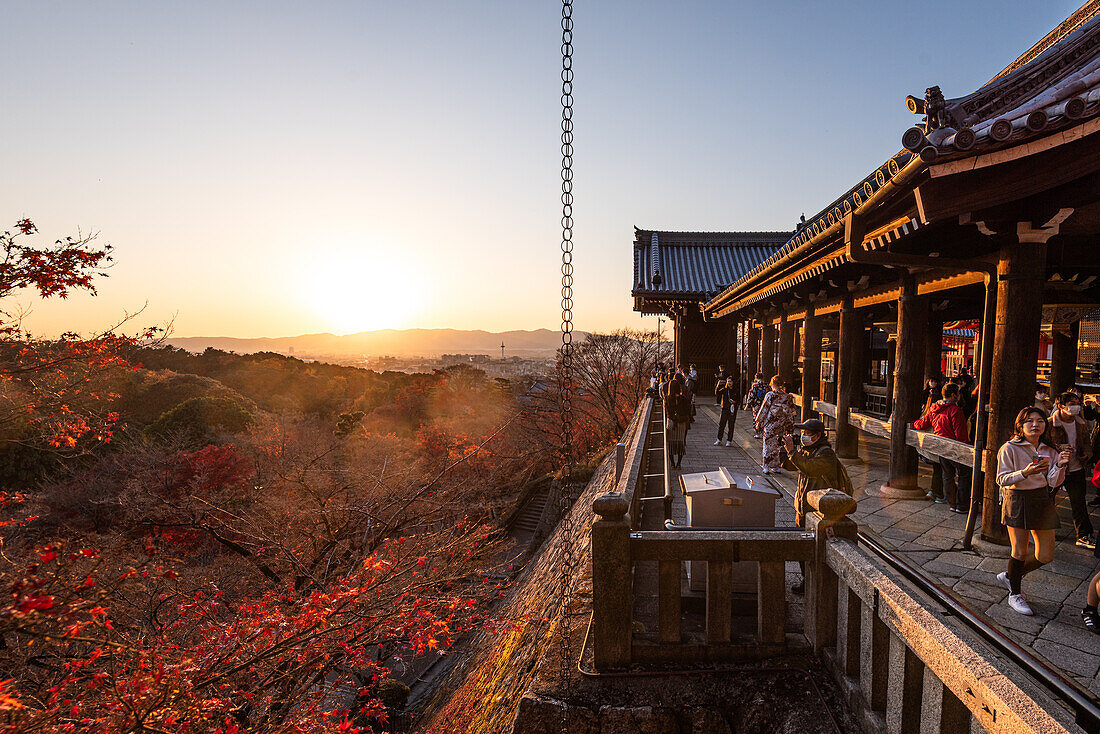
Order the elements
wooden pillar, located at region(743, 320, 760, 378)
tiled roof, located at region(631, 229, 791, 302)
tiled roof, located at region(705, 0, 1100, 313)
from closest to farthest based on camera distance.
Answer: tiled roof, located at region(705, 0, 1100, 313) → wooden pillar, located at region(743, 320, 760, 378) → tiled roof, located at region(631, 229, 791, 302)

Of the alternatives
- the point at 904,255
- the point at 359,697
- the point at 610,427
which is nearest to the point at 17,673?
the point at 359,697

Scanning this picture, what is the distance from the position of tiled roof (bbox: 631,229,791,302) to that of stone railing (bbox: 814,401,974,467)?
11.4m

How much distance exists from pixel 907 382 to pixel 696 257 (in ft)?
56.0

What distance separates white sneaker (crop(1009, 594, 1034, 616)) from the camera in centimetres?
420

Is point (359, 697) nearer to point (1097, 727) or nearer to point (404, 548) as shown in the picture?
point (404, 548)

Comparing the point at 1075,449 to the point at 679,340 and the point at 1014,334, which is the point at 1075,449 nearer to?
the point at 1014,334

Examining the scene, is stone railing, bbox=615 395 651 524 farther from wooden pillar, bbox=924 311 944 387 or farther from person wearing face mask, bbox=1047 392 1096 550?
wooden pillar, bbox=924 311 944 387

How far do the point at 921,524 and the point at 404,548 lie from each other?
1303 cm

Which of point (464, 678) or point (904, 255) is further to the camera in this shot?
point (464, 678)

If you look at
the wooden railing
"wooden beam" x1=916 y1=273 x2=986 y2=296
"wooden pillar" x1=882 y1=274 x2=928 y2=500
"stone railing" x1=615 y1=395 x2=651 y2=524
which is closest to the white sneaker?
the wooden railing

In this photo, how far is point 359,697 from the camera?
11.6 m

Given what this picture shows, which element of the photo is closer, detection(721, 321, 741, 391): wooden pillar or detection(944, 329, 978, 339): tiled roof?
detection(944, 329, 978, 339): tiled roof

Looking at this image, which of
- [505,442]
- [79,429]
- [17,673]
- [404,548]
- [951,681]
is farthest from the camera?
[505,442]

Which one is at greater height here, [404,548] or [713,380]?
[713,380]
